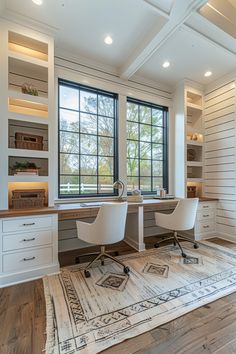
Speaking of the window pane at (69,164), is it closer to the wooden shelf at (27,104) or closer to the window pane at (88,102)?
the wooden shelf at (27,104)

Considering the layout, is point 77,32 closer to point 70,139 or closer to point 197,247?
point 70,139

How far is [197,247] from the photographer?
3123 mm

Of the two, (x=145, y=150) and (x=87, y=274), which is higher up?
(x=145, y=150)

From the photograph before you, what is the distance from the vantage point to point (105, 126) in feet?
11.5

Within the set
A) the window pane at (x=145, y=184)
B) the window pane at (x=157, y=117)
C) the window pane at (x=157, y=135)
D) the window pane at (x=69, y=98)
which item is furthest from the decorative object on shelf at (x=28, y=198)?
the window pane at (x=157, y=117)

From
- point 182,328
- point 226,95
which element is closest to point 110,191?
point 182,328

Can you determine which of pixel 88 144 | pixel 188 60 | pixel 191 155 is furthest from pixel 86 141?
pixel 191 155

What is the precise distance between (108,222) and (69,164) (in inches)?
57.1

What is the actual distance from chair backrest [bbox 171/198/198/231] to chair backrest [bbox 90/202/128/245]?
101 centimetres

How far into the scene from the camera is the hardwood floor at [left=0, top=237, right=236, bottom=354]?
1.24 metres

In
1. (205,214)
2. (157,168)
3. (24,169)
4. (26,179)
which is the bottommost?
(205,214)

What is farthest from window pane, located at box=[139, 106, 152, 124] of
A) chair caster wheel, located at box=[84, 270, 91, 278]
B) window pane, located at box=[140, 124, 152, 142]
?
chair caster wheel, located at box=[84, 270, 91, 278]

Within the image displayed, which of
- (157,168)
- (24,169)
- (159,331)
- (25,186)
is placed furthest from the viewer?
(157,168)

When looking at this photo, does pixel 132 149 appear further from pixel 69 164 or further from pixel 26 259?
pixel 26 259
